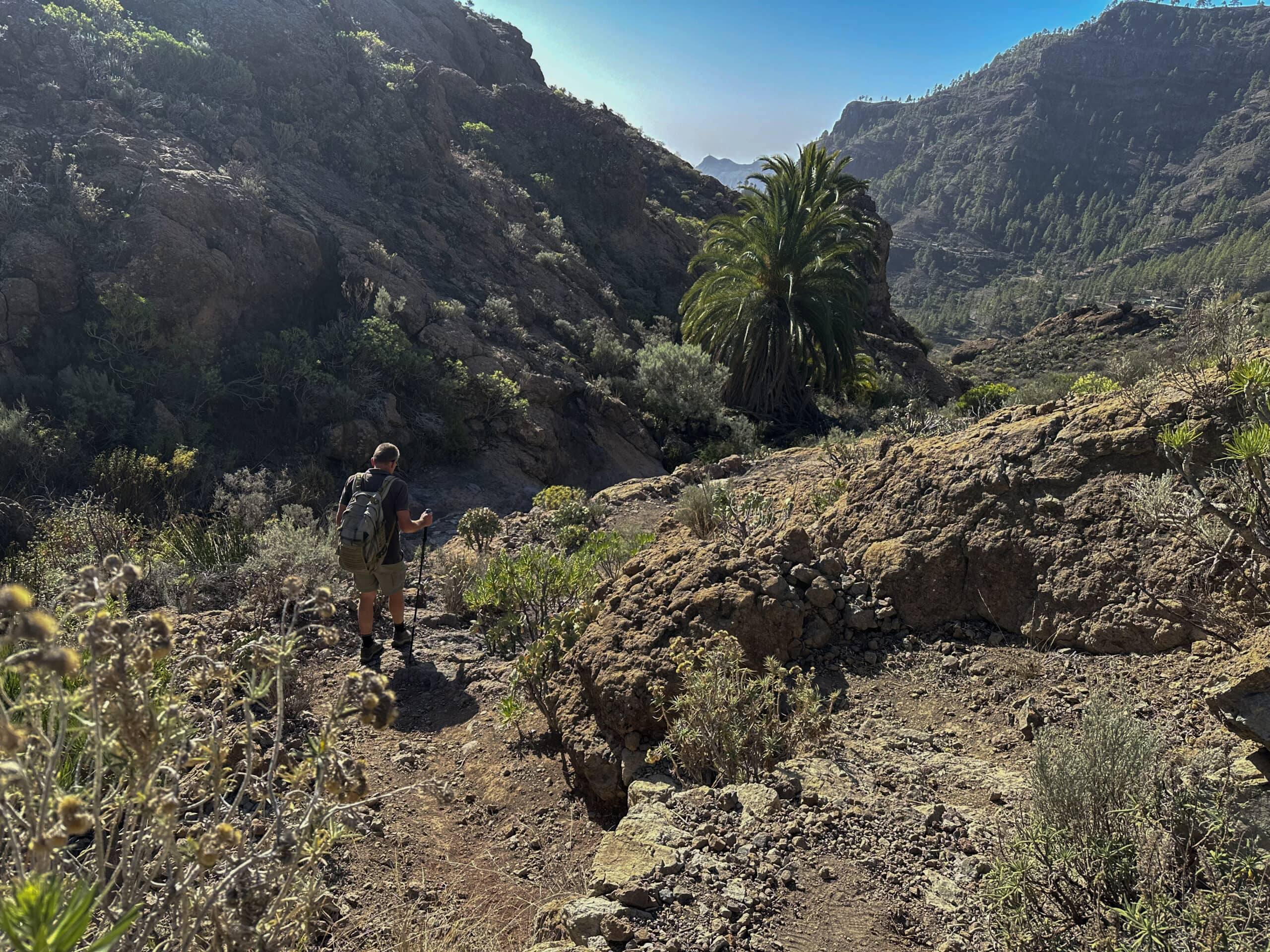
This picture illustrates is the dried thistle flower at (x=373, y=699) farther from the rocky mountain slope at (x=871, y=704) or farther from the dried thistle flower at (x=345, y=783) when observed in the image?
the rocky mountain slope at (x=871, y=704)

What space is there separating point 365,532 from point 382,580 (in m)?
0.39

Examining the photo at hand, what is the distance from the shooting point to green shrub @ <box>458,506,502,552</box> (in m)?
6.55

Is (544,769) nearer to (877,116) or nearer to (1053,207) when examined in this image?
(1053,207)

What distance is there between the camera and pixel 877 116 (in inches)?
6112

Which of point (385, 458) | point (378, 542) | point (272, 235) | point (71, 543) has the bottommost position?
point (71, 543)

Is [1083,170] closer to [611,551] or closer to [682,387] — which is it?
[682,387]

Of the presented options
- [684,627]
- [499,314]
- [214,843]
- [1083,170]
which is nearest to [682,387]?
[499,314]

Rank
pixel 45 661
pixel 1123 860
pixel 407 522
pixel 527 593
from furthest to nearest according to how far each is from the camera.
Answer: pixel 407 522, pixel 527 593, pixel 1123 860, pixel 45 661

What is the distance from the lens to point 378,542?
4617mm

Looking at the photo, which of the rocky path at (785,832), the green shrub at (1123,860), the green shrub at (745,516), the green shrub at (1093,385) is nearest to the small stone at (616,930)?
the rocky path at (785,832)

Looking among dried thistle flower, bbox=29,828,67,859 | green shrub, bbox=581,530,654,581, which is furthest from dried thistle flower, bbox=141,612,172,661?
green shrub, bbox=581,530,654,581

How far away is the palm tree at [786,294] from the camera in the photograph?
567 inches

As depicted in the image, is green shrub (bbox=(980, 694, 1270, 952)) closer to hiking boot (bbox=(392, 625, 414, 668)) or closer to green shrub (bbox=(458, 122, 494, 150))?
hiking boot (bbox=(392, 625, 414, 668))

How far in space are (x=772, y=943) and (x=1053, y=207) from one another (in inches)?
4773
